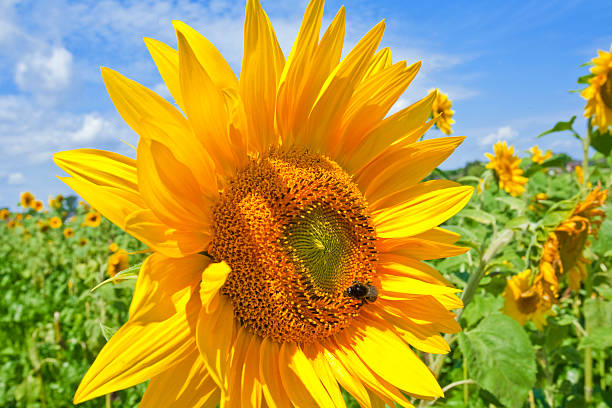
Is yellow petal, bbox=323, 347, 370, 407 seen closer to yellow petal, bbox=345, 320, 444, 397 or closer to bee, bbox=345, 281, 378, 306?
yellow petal, bbox=345, 320, 444, 397

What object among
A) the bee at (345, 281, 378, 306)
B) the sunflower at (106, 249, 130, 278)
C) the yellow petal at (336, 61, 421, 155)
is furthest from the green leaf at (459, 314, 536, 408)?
the sunflower at (106, 249, 130, 278)

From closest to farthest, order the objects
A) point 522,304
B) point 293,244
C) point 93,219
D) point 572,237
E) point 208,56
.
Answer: point 208,56 < point 293,244 < point 572,237 < point 522,304 < point 93,219

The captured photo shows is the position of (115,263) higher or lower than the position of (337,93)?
higher

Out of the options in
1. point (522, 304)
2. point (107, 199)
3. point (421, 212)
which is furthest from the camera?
point (522, 304)

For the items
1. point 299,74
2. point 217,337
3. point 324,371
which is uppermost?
point 299,74

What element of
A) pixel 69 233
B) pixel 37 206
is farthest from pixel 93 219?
pixel 37 206

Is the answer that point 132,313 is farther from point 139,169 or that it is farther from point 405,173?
point 405,173

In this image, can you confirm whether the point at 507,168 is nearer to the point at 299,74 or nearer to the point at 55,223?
the point at 299,74
